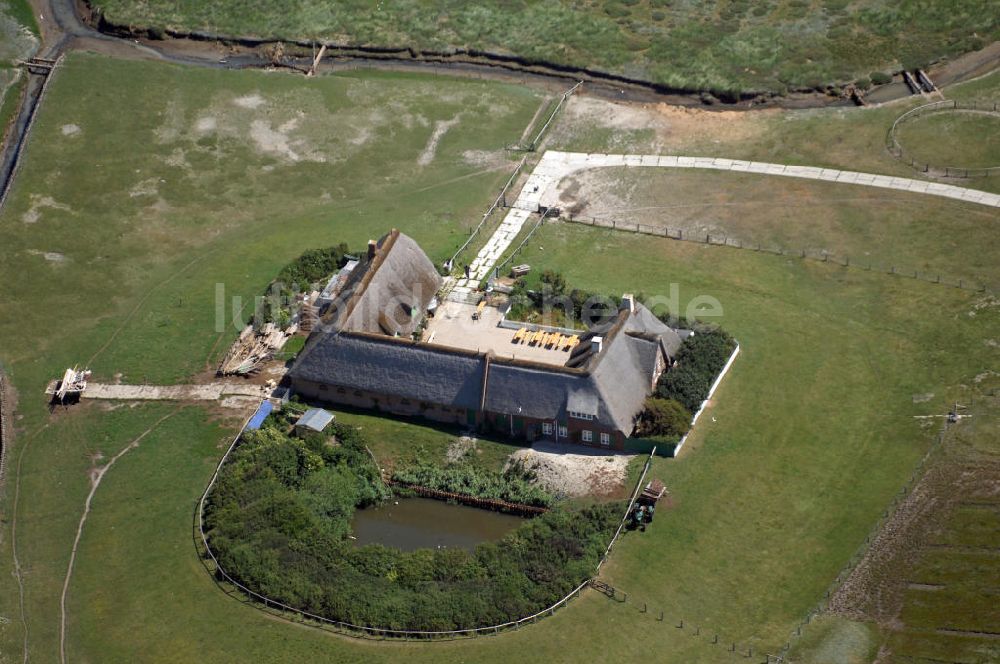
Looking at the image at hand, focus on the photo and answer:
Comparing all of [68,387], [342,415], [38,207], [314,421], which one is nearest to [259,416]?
[314,421]

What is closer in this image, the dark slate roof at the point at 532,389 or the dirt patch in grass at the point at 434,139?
the dark slate roof at the point at 532,389

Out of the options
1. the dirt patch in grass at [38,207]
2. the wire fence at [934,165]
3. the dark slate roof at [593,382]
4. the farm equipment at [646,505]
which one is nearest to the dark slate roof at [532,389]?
the dark slate roof at [593,382]

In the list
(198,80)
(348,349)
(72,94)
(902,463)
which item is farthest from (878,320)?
(72,94)

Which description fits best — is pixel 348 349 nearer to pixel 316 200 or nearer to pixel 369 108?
pixel 316 200

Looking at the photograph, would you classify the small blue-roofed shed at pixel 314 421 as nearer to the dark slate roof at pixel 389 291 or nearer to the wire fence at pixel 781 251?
the dark slate roof at pixel 389 291

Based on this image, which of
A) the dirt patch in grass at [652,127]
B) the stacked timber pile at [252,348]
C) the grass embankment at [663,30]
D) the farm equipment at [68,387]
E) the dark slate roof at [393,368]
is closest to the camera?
the dark slate roof at [393,368]

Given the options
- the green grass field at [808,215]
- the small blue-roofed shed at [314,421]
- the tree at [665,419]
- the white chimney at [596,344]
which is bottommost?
the tree at [665,419]

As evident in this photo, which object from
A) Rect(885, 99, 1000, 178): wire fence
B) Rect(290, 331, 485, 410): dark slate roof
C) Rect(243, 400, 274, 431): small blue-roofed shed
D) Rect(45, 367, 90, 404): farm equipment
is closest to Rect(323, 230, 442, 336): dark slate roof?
Rect(290, 331, 485, 410): dark slate roof
